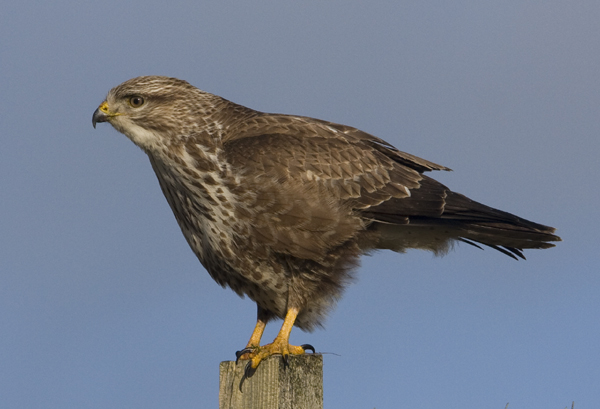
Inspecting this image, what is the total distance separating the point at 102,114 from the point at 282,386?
3003mm

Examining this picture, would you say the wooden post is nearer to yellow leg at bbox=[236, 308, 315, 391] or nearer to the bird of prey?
yellow leg at bbox=[236, 308, 315, 391]

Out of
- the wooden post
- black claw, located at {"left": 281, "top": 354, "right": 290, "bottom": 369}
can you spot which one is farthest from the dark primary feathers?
the wooden post

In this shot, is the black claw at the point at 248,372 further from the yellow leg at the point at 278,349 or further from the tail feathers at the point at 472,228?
the tail feathers at the point at 472,228

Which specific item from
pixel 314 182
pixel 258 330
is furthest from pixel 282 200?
pixel 258 330

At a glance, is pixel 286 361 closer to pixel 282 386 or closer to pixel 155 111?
pixel 282 386

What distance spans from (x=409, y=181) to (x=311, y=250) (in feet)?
4.17

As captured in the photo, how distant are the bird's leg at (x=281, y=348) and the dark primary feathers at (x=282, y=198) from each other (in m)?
0.21

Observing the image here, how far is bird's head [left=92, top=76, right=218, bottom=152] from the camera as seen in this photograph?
19.3 ft

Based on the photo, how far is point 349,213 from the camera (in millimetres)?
5762

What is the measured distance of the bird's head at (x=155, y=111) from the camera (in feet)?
19.3

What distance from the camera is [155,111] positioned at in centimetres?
593

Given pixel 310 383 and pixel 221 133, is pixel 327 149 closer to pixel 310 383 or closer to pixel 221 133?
pixel 221 133

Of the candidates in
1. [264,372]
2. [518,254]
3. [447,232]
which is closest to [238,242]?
[264,372]

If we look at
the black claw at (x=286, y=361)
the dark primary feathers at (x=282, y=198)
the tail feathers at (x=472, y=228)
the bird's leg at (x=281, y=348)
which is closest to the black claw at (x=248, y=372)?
the bird's leg at (x=281, y=348)
